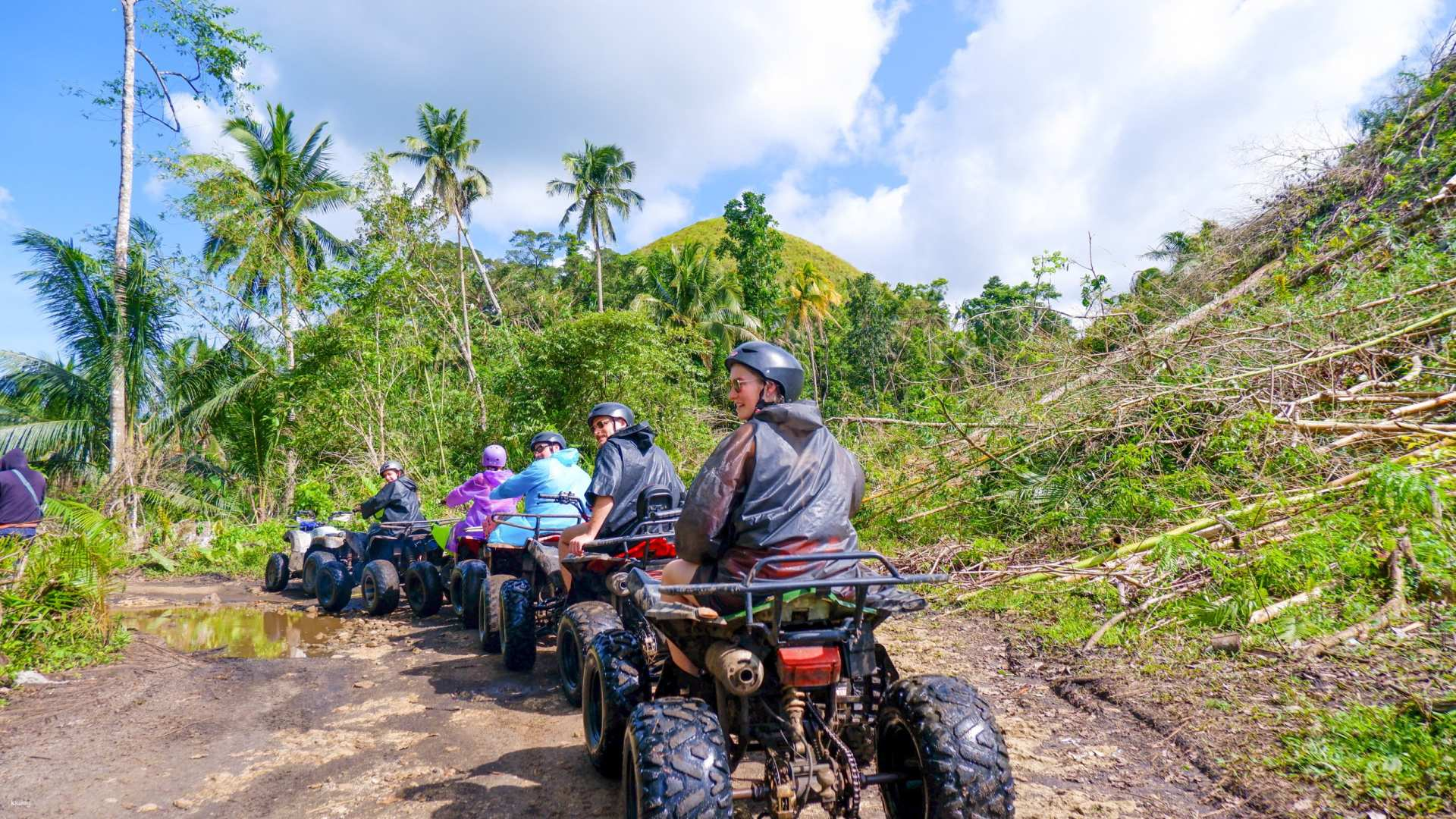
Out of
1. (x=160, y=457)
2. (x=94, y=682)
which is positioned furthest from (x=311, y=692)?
(x=160, y=457)

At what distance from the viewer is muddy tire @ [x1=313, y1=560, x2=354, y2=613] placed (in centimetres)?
865

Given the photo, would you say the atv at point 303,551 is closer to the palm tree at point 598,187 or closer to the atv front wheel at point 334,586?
→ the atv front wheel at point 334,586

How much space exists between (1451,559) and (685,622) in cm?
465

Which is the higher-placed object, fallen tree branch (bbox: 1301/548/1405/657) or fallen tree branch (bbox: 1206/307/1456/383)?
fallen tree branch (bbox: 1206/307/1456/383)

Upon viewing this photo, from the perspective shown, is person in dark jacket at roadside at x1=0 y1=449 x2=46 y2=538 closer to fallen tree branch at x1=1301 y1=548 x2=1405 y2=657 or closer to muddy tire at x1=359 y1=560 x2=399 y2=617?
muddy tire at x1=359 y1=560 x2=399 y2=617

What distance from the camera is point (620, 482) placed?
5457mm

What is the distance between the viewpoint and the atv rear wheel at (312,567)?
9273 millimetres

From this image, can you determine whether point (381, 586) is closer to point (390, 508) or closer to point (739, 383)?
point (390, 508)

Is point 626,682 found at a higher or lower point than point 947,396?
lower

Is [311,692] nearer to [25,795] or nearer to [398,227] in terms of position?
[25,795]

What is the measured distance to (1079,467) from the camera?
8.10 meters

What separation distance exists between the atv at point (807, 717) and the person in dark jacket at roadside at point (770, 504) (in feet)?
0.30

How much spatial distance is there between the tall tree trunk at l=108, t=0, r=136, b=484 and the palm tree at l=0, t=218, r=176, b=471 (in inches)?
1.7

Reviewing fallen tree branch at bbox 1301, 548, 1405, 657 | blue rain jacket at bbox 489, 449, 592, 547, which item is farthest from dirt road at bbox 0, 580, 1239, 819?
fallen tree branch at bbox 1301, 548, 1405, 657
